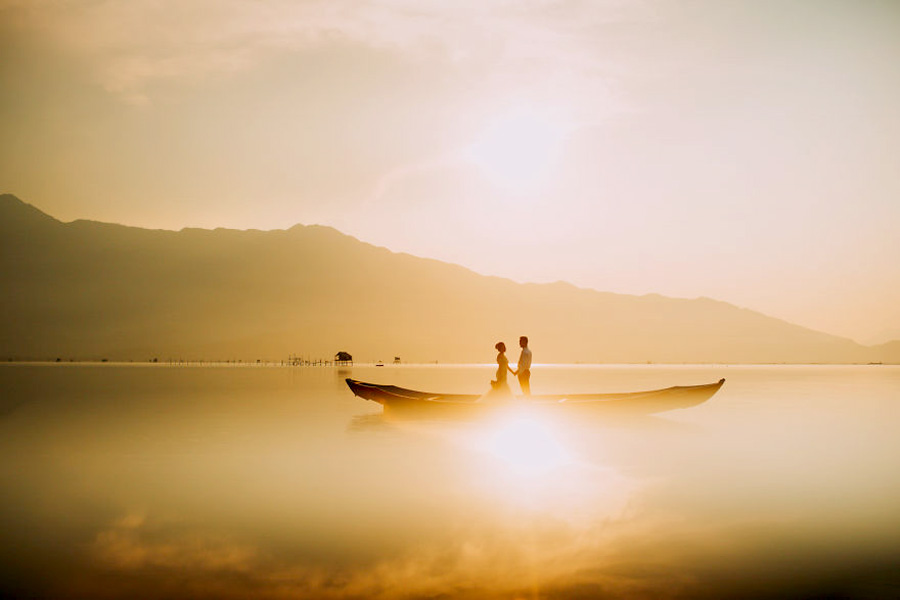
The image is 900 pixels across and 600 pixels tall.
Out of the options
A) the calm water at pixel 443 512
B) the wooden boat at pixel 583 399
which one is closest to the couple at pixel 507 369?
the calm water at pixel 443 512

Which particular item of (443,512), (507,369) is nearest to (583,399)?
(507,369)

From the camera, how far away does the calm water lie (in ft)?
31.5

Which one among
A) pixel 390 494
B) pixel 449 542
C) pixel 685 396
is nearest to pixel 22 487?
pixel 390 494

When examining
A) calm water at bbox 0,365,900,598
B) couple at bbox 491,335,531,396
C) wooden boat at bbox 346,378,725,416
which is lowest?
calm water at bbox 0,365,900,598

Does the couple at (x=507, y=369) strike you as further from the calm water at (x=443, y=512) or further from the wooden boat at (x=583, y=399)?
the wooden boat at (x=583, y=399)

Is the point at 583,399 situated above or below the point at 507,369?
below

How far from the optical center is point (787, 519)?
1363cm

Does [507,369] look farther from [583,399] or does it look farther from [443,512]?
[443,512]

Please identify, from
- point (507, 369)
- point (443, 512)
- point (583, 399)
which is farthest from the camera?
point (583, 399)

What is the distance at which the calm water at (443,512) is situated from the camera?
31.5 ft

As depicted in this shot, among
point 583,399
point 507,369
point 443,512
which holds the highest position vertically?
point 507,369

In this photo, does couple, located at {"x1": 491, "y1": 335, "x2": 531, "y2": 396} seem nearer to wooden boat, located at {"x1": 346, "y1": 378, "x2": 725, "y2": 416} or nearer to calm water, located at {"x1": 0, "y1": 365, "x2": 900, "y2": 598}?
calm water, located at {"x1": 0, "y1": 365, "x2": 900, "y2": 598}

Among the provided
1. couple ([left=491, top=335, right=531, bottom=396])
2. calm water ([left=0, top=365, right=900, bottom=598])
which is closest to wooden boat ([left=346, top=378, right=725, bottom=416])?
couple ([left=491, top=335, right=531, bottom=396])

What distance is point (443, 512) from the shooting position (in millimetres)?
13898
